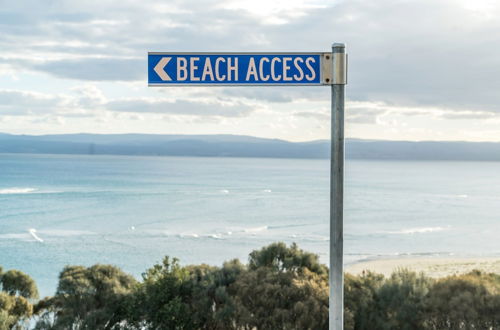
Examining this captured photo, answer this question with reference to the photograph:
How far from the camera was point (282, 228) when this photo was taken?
54.4 meters

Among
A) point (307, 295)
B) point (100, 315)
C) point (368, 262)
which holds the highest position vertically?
point (307, 295)

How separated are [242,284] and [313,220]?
4888cm

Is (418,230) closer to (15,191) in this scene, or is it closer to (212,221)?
(212,221)

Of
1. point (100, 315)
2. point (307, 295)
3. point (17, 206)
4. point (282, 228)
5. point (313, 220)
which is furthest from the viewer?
point (17, 206)

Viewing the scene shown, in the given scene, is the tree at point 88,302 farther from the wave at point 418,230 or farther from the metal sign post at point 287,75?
the wave at point 418,230

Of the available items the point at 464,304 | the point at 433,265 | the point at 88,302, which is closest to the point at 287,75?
the point at 464,304

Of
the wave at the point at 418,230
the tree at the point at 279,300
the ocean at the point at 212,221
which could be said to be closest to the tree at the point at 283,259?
the tree at the point at 279,300

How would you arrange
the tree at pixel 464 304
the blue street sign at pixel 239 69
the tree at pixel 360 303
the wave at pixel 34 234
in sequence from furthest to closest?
the wave at pixel 34 234, the tree at pixel 360 303, the tree at pixel 464 304, the blue street sign at pixel 239 69

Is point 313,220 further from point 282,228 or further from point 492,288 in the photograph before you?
point 492,288

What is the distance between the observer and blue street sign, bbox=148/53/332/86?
3482 millimetres

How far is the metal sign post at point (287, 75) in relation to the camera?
3.49 meters

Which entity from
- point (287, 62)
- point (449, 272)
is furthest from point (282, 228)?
point (287, 62)

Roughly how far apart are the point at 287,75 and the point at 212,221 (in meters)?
54.2

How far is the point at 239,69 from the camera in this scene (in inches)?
139
